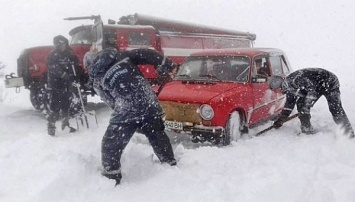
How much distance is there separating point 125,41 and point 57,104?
10.7 ft

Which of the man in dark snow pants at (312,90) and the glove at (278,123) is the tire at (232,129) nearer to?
the glove at (278,123)

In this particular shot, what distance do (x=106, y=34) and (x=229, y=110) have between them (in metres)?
5.00

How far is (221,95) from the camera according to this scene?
5301 millimetres

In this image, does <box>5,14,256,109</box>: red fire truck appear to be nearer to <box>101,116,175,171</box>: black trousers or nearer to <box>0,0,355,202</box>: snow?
<box>0,0,355,202</box>: snow

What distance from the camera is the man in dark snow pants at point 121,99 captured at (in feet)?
12.3

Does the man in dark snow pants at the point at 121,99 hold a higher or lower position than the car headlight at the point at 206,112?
higher

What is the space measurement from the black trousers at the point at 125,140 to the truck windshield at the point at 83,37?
5983 mm

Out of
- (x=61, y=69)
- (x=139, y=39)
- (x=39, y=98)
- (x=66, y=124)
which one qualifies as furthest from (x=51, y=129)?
(x=139, y=39)

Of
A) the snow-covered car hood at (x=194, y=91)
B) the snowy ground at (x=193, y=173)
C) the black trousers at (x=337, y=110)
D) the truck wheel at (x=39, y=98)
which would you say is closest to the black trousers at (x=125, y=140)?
the snowy ground at (x=193, y=173)

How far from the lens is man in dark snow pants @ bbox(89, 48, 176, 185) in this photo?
12.3 feet

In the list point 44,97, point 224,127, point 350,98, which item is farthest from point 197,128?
point 350,98

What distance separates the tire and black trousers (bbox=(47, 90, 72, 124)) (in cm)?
317

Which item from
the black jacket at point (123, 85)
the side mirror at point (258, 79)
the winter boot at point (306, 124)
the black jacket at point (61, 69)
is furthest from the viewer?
the black jacket at point (61, 69)

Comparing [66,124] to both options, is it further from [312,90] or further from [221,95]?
[312,90]
